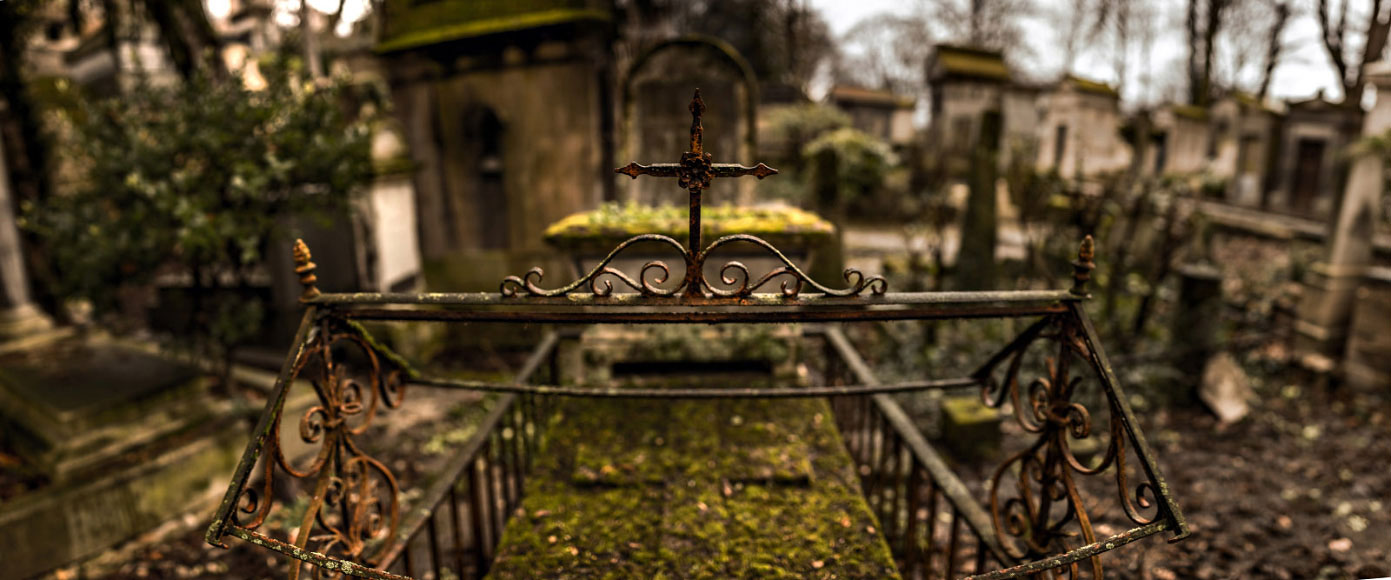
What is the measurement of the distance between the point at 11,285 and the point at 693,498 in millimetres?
6373

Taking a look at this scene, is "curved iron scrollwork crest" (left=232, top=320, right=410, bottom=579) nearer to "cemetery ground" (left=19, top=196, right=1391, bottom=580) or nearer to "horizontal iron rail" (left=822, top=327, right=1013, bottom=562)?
"cemetery ground" (left=19, top=196, right=1391, bottom=580)

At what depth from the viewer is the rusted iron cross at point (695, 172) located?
5.23 ft

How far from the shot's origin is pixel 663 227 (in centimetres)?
340

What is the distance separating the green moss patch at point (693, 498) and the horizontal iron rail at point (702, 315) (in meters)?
0.92

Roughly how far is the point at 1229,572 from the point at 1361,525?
1.40 metres

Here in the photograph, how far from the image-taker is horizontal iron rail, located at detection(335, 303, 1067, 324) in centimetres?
167

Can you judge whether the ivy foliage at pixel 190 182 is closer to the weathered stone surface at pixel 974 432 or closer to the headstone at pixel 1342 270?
the weathered stone surface at pixel 974 432

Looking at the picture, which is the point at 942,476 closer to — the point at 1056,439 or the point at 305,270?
the point at 1056,439

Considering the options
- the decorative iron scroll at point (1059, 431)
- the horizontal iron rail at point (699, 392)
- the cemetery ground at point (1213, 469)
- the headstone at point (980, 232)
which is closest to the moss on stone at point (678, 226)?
the horizontal iron rail at point (699, 392)

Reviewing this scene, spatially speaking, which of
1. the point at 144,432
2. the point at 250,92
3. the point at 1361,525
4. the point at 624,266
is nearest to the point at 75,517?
the point at 144,432

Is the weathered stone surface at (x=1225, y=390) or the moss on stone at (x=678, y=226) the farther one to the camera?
the weathered stone surface at (x=1225, y=390)

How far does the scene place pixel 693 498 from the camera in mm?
2557

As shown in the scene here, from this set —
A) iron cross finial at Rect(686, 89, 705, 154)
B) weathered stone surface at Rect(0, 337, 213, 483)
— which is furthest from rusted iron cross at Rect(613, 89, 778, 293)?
weathered stone surface at Rect(0, 337, 213, 483)

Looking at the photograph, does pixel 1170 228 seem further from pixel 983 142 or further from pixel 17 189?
pixel 17 189
